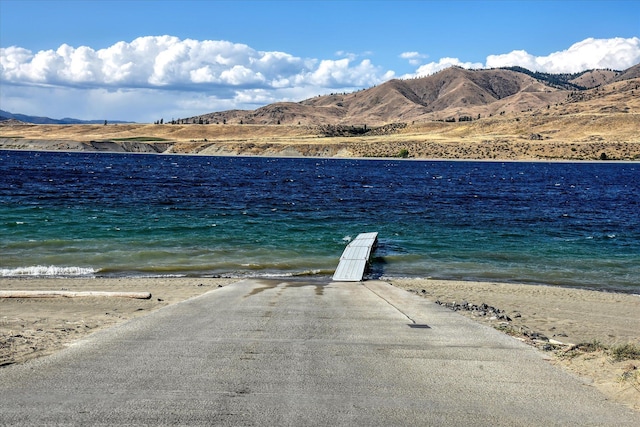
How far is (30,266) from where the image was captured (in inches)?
867

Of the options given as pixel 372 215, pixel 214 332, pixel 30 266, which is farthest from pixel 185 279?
pixel 372 215

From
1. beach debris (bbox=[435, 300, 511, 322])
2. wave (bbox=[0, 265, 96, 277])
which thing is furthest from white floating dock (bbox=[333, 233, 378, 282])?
wave (bbox=[0, 265, 96, 277])

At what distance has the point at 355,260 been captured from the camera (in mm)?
23391

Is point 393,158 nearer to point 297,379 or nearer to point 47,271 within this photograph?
point 47,271

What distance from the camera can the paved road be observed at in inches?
257

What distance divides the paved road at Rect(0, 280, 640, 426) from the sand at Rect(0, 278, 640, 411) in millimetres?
590

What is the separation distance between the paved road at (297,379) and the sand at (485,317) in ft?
1.94

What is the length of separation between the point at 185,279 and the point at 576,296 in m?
13.1

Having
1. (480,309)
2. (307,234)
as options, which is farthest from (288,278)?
(307,234)

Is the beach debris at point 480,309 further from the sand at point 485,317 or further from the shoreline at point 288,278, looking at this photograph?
the shoreline at point 288,278

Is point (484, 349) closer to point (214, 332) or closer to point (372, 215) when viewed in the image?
point (214, 332)

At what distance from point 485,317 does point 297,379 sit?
7.32 meters

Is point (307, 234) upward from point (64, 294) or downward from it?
downward

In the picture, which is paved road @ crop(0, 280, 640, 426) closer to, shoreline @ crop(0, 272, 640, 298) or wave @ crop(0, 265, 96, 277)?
shoreline @ crop(0, 272, 640, 298)
